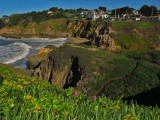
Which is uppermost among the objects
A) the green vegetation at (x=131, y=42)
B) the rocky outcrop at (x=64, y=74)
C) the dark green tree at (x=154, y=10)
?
the dark green tree at (x=154, y=10)

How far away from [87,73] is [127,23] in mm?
24068

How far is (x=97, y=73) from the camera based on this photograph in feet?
46.5

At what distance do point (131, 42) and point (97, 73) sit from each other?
1752 centimetres

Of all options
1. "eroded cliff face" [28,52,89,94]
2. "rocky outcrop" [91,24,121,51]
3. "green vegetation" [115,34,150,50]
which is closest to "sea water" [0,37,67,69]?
"eroded cliff face" [28,52,89,94]

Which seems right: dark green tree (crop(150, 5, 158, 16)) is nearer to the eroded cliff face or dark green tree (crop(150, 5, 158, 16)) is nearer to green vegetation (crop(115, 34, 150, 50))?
green vegetation (crop(115, 34, 150, 50))

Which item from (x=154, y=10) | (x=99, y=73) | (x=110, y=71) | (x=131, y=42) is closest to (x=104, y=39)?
(x=131, y=42)

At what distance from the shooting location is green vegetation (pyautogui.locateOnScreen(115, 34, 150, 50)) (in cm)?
2792

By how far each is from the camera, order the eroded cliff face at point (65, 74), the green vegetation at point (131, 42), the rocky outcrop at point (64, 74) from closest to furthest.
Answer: the rocky outcrop at point (64, 74), the eroded cliff face at point (65, 74), the green vegetation at point (131, 42)

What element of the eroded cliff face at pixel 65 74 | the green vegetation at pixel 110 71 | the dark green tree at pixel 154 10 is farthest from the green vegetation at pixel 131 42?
the dark green tree at pixel 154 10

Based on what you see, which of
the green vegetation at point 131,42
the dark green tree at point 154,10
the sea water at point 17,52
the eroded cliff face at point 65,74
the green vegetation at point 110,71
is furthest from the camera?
the dark green tree at point 154,10

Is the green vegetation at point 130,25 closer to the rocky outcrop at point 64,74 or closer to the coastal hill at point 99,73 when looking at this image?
the coastal hill at point 99,73

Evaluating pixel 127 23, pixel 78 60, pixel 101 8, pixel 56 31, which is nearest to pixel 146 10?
pixel 56 31

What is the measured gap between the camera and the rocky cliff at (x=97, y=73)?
40.3ft

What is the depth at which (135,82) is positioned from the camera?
12383 millimetres
